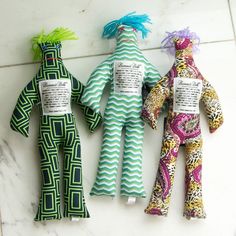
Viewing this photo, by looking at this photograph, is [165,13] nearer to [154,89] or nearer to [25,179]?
[154,89]

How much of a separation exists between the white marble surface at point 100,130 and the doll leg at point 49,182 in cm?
5

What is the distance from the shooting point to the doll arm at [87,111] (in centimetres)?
126

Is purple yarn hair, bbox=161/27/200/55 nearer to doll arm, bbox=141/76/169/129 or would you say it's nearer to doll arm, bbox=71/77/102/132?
doll arm, bbox=141/76/169/129

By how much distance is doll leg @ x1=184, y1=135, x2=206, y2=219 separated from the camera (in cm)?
119

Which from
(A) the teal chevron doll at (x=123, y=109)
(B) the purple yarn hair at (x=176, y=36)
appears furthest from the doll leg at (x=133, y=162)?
(B) the purple yarn hair at (x=176, y=36)

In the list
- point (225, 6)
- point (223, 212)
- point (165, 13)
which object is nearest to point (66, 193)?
point (223, 212)

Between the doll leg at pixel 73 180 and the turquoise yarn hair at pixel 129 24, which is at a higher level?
→ the turquoise yarn hair at pixel 129 24

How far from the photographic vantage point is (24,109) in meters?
1.24

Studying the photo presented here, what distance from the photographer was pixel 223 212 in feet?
4.07

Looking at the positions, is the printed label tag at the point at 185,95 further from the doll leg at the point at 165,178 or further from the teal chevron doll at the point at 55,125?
→ the teal chevron doll at the point at 55,125

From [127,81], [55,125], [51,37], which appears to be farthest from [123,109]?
[51,37]

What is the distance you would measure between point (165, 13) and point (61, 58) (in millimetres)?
333

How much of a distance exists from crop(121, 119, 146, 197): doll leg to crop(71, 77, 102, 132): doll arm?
0.27ft

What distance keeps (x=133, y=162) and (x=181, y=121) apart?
162 mm
